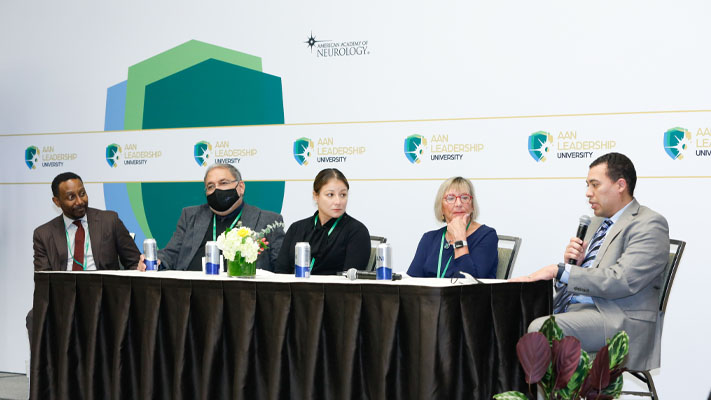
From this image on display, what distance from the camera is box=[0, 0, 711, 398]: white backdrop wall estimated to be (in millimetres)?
4320

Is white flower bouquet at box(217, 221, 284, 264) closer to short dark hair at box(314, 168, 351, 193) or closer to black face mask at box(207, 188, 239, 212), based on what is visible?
short dark hair at box(314, 168, 351, 193)

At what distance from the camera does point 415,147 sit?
4.88m

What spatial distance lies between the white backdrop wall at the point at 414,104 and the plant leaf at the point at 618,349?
194 centimetres

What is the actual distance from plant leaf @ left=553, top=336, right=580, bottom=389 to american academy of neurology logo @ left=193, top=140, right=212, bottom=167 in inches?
138

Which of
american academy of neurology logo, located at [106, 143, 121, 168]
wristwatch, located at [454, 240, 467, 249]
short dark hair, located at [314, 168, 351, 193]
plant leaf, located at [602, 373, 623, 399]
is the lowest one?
plant leaf, located at [602, 373, 623, 399]

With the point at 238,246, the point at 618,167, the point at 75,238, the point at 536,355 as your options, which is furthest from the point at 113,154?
the point at 536,355

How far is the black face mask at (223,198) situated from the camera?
13.9 ft

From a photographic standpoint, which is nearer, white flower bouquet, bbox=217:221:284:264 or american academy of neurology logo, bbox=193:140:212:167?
white flower bouquet, bbox=217:221:284:264

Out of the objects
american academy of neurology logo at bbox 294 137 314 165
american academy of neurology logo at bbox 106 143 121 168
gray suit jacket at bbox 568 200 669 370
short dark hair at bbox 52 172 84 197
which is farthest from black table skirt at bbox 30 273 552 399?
american academy of neurology logo at bbox 106 143 121 168

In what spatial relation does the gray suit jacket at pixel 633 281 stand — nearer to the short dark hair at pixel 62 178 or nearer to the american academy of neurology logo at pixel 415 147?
the american academy of neurology logo at pixel 415 147

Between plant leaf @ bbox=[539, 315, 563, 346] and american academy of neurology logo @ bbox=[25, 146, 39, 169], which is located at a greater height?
american academy of neurology logo @ bbox=[25, 146, 39, 169]

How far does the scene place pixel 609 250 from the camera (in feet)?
10.9

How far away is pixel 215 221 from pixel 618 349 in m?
2.46

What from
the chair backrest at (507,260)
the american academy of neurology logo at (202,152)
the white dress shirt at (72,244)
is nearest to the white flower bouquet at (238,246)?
the chair backrest at (507,260)
